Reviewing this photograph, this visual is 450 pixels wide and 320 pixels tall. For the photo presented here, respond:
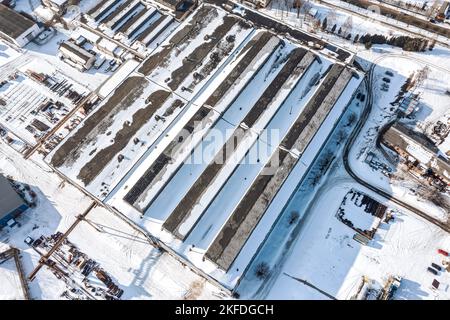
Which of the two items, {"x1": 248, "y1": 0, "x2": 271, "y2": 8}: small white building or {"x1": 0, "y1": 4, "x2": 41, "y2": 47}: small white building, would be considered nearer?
{"x1": 0, "y1": 4, "x2": 41, "y2": 47}: small white building

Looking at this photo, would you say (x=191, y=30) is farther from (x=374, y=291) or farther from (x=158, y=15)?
(x=374, y=291)

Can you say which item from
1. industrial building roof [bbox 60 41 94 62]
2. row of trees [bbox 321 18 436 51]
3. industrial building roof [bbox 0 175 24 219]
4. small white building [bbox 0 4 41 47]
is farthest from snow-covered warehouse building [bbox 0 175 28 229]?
row of trees [bbox 321 18 436 51]

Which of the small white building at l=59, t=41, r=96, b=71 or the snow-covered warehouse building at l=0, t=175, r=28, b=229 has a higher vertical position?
the small white building at l=59, t=41, r=96, b=71

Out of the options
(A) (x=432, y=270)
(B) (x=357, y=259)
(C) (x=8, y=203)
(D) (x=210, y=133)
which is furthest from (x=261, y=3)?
(C) (x=8, y=203)

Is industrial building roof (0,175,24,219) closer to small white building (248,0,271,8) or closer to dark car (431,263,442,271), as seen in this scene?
small white building (248,0,271,8)

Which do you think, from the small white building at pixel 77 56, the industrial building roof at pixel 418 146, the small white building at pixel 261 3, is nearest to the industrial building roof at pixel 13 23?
the small white building at pixel 77 56

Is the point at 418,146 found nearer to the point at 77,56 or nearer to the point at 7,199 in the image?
the point at 77,56

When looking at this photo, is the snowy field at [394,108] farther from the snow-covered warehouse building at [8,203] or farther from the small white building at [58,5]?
the small white building at [58,5]

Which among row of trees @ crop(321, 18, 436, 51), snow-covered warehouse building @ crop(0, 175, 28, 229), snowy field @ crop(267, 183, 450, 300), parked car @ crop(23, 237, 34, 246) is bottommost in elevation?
parked car @ crop(23, 237, 34, 246)
